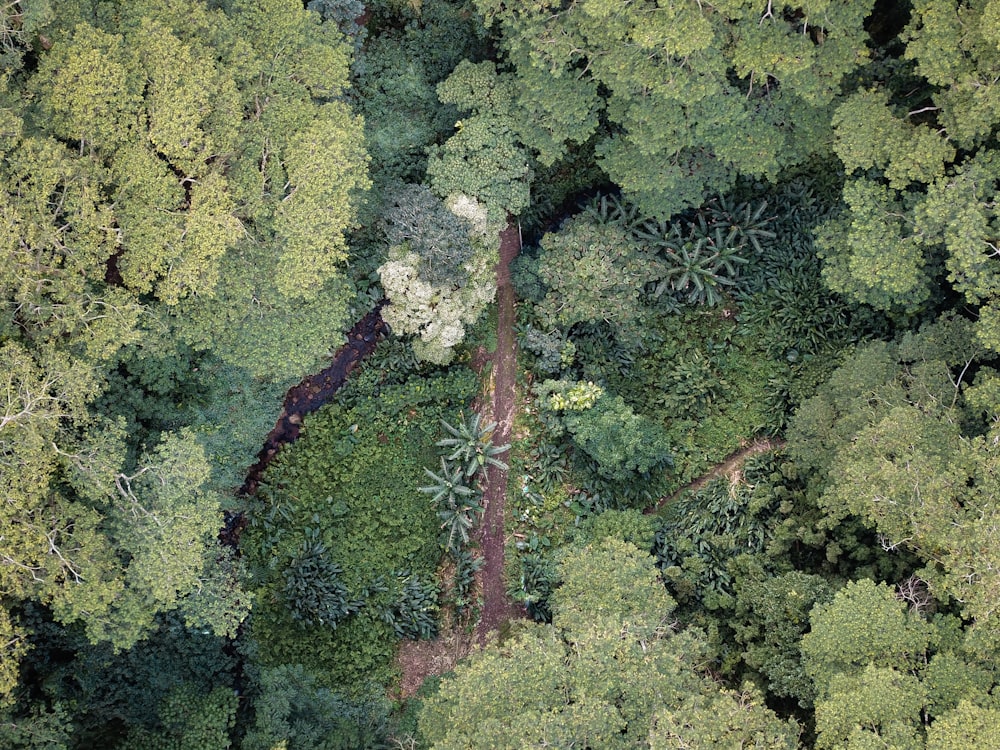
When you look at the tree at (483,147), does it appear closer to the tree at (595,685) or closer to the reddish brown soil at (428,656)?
the tree at (595,685)

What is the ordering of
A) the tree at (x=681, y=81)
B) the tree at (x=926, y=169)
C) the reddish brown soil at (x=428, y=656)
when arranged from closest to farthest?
the tree at (x=926, y=169), the tree at (x=681, y=81), the reddish brown soil at (x=428, y=656)

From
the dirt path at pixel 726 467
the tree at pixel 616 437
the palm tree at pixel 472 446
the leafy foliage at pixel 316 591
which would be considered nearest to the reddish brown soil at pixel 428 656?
the leafy foliage at pixel 316 591

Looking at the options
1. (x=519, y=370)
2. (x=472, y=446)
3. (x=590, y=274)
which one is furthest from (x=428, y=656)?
(x=590, y=274)

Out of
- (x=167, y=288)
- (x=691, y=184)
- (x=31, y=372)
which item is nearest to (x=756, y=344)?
(x=691, y=184)

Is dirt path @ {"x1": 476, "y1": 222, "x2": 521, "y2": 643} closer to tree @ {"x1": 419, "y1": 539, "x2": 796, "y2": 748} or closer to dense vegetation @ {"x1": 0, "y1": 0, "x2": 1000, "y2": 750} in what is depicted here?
dense vegetation @ {"x1": 0, "y1": 0, "x2": 1000, "y2": 750}

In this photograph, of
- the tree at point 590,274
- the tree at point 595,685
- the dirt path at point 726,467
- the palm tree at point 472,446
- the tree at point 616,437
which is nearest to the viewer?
the tree at point 595,685

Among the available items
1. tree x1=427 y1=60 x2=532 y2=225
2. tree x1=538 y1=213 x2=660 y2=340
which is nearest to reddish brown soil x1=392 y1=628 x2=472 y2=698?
tree x1=538 y1=213 x2=660 y2=340

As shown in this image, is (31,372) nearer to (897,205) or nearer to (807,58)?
(807,58)

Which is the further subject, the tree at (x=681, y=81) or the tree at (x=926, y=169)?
the tree at (x=681, y=81)
